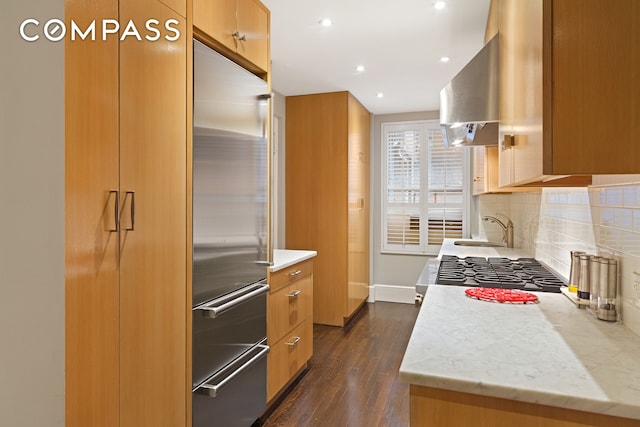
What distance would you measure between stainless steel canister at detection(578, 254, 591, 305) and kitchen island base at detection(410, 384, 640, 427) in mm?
731

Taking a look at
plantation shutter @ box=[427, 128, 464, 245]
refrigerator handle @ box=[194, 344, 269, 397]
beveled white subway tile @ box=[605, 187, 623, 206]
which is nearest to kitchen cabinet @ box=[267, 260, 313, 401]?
refrigerator handle @ box=[194, 344, 269, 397]

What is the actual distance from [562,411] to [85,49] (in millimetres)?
1566

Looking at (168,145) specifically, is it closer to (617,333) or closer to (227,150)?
(227,150)

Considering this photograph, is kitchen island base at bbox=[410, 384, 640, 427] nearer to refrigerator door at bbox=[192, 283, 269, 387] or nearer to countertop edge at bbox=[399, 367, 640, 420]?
countertop edge at bbox=[399, 367, 640, 420]

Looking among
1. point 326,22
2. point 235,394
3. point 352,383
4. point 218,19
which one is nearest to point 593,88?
point 218,19

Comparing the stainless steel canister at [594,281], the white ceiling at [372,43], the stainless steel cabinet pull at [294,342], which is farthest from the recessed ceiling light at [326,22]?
the stainless steel cabinet pull at [294,342]

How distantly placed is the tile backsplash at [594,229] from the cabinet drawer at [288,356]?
172cm

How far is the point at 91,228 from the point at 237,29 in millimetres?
1310

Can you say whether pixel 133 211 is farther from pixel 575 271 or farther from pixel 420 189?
pixel 420 189

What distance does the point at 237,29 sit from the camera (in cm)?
203

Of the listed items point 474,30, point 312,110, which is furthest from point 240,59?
point 312,110

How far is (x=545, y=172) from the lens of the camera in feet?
2.95

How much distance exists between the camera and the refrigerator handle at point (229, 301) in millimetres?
1751

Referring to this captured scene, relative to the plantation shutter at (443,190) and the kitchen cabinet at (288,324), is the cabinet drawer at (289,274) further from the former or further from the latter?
the plantation shutter at (443,190)
